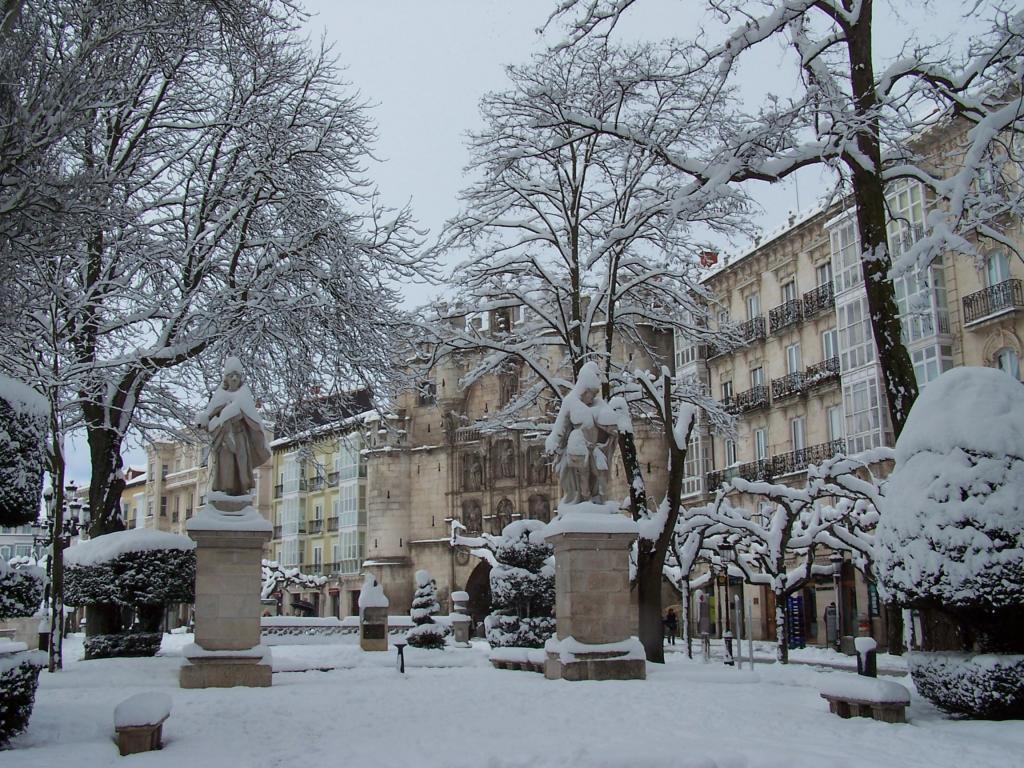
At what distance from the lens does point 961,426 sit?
382 inches

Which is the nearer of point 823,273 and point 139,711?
point 139,711

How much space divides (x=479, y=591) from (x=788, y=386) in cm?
2437

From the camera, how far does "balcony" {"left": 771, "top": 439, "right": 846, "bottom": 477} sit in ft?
115

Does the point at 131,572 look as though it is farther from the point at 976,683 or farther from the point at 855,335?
the point at 855,335

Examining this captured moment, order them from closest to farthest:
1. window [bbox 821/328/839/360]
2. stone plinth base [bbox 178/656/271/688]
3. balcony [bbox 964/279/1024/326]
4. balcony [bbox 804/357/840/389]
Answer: stone plinth base [bbox 178/656/271/688] < balcony [bbox 964/279/1024/326] < balcony [bbox 804/357/840/389] < window [bbox 821/328/839/360]

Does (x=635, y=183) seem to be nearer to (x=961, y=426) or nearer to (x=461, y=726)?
(x=961, y=426)

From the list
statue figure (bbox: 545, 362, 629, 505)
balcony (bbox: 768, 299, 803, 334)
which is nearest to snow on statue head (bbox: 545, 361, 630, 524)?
statue figure (bbox: 545, 362, 629, 505)

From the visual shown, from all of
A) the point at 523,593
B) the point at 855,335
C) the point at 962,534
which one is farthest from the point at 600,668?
the point at 855,335

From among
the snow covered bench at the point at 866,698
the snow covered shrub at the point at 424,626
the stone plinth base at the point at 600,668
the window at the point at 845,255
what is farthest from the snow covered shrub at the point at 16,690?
the window at the point at 845,255

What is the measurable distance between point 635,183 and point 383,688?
1291 cm

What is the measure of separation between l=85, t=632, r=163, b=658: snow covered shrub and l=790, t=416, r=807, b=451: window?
26.4m

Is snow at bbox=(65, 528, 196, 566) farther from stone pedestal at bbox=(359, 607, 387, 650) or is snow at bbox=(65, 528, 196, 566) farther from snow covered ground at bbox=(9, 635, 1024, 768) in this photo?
stone pedestal at bbox=(359, 607, 387, 650)

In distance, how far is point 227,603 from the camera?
13.1 metres

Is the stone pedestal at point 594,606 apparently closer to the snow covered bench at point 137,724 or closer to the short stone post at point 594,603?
the short stone post at point 594,603
